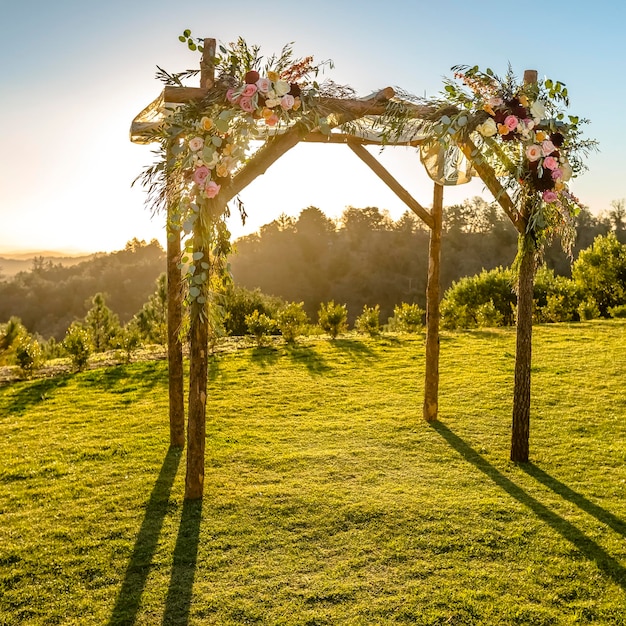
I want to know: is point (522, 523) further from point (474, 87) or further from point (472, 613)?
point (474, 87)

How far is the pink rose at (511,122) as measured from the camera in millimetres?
4859

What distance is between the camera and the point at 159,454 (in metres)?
6.04

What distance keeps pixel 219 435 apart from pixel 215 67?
13.1 ft

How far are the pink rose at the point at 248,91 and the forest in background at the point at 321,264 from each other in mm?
34135

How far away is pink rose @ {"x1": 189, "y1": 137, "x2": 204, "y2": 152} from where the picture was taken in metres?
4.27

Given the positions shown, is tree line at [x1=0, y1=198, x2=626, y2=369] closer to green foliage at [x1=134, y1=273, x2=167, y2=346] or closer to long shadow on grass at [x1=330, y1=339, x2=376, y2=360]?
green foliage at [x1=134, y1=273, x2=167, y2=346]

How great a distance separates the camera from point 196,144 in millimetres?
4281

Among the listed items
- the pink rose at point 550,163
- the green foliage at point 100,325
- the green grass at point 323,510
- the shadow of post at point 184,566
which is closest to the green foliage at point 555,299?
the green grass at point 323,510

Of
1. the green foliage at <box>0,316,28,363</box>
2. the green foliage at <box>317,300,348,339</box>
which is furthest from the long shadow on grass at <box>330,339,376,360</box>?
the green foliage at <box>0,316,28,363</box>

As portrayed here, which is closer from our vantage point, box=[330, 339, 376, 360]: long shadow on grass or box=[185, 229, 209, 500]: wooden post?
box=[185, 229, 209, 500]: wooden post

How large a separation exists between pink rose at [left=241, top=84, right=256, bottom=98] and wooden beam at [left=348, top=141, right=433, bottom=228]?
1.73 meters

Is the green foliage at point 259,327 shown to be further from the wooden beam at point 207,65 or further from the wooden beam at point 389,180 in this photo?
the wooden beam at point 207,65

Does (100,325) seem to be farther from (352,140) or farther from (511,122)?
(511,122)

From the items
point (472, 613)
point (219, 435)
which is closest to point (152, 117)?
point (219, 435)
